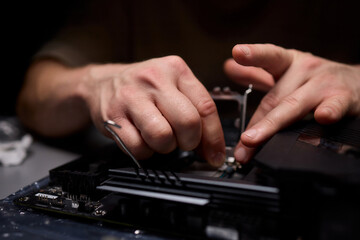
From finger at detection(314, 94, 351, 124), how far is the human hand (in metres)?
0.17

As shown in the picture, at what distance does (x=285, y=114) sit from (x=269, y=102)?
0.10 m

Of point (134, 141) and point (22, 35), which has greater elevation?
point (22, 35)

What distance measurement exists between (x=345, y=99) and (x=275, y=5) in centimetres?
33

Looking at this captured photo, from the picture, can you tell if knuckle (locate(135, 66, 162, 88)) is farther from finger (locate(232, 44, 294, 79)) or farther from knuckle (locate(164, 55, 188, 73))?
finger (locate(232, 44, 294, 79))

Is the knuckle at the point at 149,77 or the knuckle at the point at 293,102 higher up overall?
the knuckle at the point at 149,77

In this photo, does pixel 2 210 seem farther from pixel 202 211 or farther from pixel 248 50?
pixel 248 50

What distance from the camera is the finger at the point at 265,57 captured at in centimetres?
50

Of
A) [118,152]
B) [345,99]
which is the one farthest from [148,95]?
[345,99]

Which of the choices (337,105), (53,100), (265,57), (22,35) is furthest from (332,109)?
(22,35)

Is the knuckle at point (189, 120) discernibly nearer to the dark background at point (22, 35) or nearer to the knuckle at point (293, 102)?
the knuckle at point (293, 102)

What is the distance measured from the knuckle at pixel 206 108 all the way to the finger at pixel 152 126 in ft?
0.22

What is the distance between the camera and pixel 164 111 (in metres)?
0.48

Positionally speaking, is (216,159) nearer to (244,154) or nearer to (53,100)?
(244,154)

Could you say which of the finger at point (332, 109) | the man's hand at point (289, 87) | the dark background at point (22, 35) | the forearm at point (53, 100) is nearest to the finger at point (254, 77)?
the man's hand at point (289, 87)
